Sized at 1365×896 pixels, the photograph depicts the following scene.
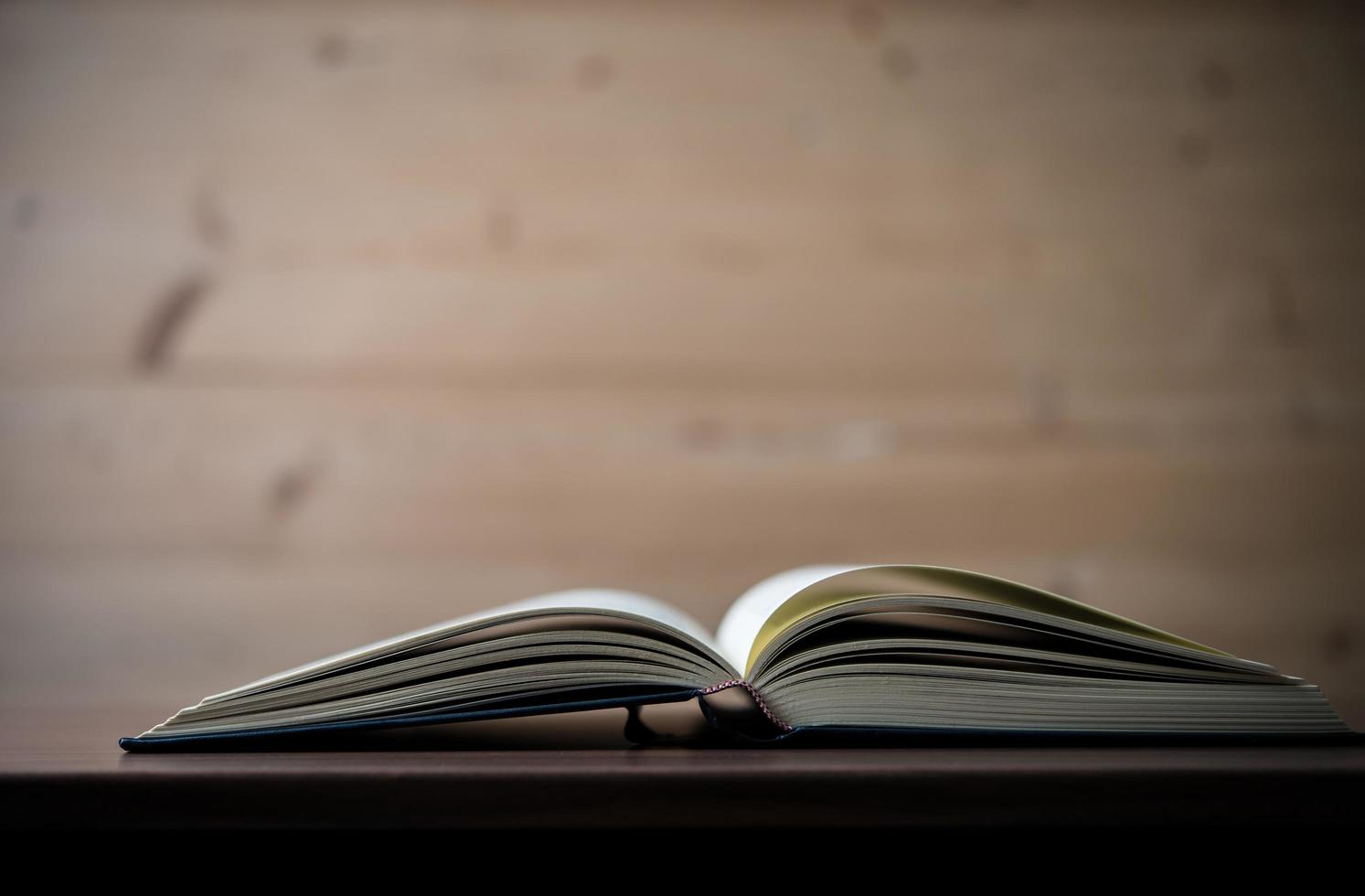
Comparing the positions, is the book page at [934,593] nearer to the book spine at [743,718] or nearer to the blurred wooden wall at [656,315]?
the book spine at [743,718]

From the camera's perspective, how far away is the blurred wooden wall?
921 mm

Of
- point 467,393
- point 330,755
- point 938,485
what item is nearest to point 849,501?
point 938,485

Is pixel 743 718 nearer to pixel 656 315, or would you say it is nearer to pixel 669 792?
pixel 669 792

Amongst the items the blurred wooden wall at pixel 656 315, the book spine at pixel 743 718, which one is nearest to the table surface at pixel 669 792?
the book spine at pixel 743 718

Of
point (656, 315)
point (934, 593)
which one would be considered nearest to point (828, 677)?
point (934, 593)

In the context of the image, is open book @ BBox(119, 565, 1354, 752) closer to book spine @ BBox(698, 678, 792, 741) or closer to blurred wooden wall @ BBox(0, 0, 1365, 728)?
A: book spine @ BBox(698, 678, 792, 741)

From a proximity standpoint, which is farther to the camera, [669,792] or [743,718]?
[743,718]

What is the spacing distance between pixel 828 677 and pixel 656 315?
59cm

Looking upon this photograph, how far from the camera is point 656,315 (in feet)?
3.19

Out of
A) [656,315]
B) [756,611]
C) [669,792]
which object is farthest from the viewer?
[656,315]

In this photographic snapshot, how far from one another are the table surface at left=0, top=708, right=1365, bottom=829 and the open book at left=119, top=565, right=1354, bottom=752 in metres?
0.04

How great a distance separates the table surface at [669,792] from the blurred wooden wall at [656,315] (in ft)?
1.75

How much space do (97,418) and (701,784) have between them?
0.85 meters

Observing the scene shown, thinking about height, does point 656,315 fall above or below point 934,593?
above
